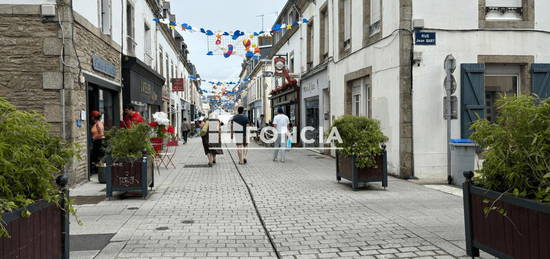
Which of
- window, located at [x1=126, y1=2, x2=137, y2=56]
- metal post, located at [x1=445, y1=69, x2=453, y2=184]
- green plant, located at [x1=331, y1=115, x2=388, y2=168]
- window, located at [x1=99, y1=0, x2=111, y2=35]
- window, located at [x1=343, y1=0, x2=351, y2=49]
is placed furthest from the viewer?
window, located at [x1=126, y1=2, x2=137, y2=56]

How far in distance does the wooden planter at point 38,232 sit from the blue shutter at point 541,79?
1004cm

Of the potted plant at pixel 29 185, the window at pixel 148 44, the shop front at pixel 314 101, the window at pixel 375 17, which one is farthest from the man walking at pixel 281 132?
the potted plant at pixel 29 185

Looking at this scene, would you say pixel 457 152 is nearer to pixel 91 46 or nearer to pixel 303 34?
pixel 91 46

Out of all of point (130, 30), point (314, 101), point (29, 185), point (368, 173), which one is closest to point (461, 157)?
point (368, 173)

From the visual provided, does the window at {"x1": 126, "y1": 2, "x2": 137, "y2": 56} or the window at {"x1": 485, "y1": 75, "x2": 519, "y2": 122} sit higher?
the window at {"x1": 126, "y1": 2, "x2": 137, "y2": 56}

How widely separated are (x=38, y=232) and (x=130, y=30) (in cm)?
1317

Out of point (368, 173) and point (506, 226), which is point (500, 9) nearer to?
point (368, 173)

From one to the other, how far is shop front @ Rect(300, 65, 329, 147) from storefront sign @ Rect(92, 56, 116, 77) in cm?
764

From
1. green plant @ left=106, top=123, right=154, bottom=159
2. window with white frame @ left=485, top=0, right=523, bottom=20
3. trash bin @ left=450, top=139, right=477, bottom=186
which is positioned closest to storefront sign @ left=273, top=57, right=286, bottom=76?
window with white frame @ left=485, top=0, right=523, bottom=20

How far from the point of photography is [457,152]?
8.89 metres

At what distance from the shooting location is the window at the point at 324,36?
54.9 ft

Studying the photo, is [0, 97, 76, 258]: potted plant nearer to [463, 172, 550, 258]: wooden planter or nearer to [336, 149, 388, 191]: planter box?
[463, 172, 550, 258]: wooden planter

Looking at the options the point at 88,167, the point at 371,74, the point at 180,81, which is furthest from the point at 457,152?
the point at 180,81

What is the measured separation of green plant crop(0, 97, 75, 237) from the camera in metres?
2.69
